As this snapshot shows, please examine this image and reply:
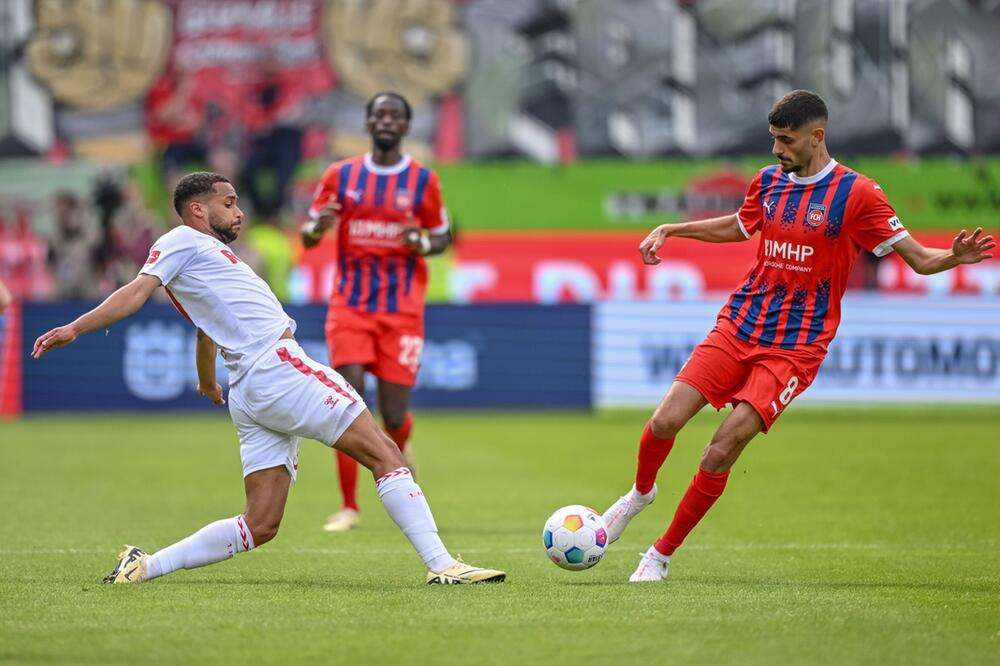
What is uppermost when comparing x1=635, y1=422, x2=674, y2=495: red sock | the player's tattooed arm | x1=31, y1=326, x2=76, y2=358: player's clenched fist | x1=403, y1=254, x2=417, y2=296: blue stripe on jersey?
x1=403, y1=254, x2=417, y2=296: blue stripe on jersey

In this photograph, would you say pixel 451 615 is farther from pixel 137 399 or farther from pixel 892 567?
pixel 137 399

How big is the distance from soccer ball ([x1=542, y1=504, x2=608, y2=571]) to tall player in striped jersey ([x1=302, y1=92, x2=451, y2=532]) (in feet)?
9.44

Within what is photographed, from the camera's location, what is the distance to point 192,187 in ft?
22.2

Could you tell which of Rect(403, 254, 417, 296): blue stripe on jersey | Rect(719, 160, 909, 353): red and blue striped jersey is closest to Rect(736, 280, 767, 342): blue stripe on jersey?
Rect(719, 160, 909, 353): red and blue striped jersey

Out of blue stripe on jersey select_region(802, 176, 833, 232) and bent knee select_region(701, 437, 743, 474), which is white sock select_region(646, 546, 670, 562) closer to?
bent knee select_region(701, 437, 743, 474)

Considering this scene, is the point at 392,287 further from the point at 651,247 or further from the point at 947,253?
the point at 947,253

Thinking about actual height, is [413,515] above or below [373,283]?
below

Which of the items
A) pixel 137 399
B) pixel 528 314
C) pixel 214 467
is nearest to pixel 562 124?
pixel 528 314

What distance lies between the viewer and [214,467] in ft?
43.2

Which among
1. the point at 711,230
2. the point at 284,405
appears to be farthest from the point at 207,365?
the point at 711,230

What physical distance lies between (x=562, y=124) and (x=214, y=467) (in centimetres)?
1467

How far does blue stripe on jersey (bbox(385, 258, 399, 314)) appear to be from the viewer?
9734 mm

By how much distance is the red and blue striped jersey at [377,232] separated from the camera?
384 inches

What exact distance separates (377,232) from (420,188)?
408 millimetres
